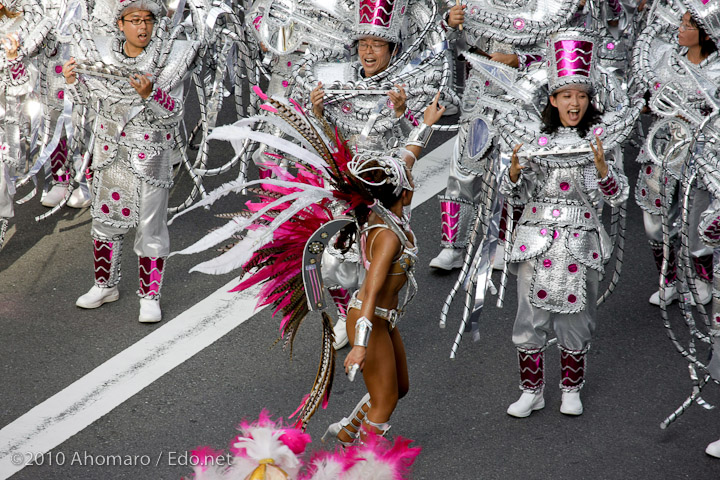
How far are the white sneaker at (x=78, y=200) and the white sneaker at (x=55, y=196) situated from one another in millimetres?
78

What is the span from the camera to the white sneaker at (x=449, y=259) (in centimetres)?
672

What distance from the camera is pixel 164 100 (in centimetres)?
584

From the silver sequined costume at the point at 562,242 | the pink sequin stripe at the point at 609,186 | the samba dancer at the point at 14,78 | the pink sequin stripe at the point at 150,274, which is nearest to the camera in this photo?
the pink sequin stripe at the point at 609,186

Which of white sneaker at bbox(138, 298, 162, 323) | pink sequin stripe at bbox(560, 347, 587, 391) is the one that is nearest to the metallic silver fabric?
white sneaker at bbox(138, 298, 162, 323)

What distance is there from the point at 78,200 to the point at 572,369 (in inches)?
167

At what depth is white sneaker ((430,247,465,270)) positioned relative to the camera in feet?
22.1

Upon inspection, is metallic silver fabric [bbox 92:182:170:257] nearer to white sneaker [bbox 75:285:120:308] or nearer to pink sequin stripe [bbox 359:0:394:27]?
white sneaker [bbox 75:285:120:308]

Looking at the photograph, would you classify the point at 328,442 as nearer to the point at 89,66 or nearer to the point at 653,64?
the point at 89,66

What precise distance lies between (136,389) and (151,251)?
0.95 m

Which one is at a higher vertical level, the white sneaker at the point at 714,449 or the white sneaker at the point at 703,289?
the white sneaker at the point at 703,289

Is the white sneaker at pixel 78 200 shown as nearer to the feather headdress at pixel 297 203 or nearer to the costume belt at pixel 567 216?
the feather headdress at pixel 297 203

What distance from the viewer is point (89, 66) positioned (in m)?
5.78

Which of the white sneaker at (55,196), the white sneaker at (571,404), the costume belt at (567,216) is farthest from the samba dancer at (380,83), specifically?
the white sneaker at (55,196)

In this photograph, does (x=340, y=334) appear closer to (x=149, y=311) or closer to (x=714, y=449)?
(x=149, y=311)
